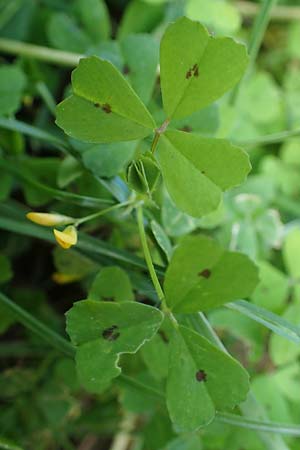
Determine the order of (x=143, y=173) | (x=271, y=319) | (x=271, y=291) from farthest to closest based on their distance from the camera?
(x=271, y=291)
(x=271, y=319)
(x=143, y=173)

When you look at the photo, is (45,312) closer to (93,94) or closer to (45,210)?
(45,210)

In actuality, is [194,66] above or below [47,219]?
above

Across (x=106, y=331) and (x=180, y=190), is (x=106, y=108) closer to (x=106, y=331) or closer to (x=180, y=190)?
(x=180, y=190)

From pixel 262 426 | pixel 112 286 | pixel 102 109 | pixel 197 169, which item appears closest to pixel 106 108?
pixel 102 109

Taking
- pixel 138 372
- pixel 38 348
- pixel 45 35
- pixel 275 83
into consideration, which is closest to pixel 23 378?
pixel 38 348

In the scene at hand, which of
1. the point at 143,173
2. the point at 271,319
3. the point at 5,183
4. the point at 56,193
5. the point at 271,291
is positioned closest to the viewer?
the point at 143,173

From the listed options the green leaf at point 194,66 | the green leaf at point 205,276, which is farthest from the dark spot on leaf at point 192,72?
the green leaf at point 205,276

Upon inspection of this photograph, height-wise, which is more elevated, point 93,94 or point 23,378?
point 93,94
